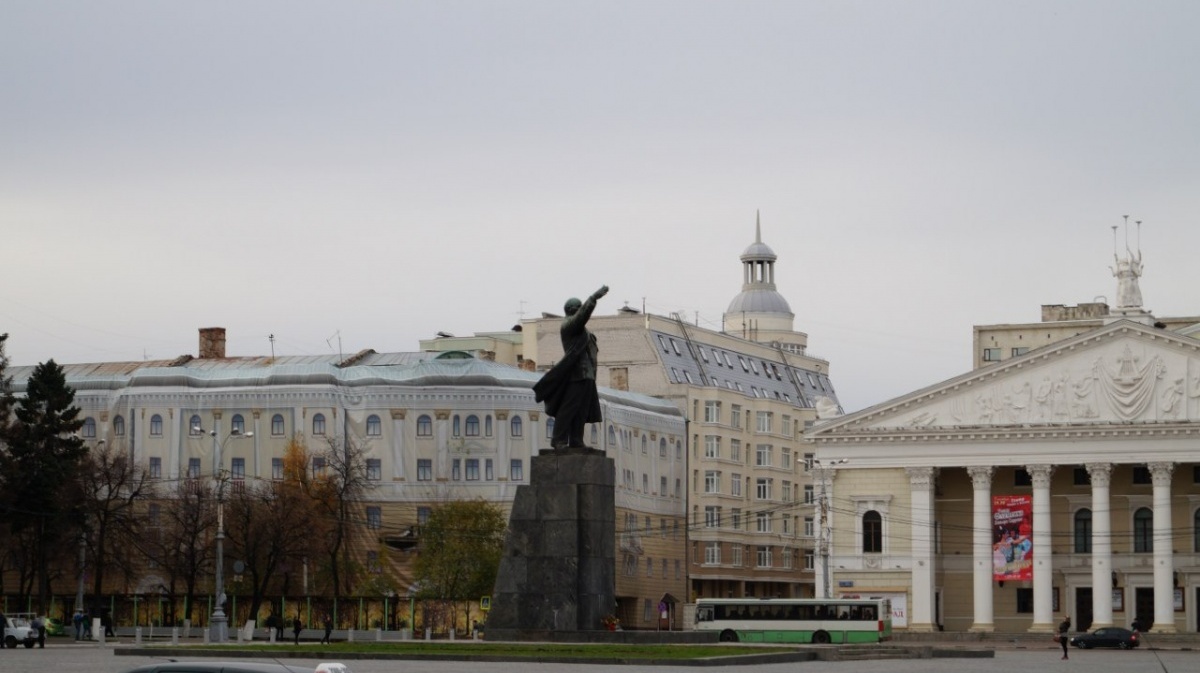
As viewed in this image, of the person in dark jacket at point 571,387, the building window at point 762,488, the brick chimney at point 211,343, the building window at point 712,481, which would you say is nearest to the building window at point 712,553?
the building window at point 712,481

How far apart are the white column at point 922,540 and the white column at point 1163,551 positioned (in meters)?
9.60

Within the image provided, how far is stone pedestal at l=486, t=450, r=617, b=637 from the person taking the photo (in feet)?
130

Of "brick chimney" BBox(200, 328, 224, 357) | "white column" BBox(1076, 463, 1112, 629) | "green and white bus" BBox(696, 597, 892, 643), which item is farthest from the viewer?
"brick chimney" BBox(200, 328, 224, 357)

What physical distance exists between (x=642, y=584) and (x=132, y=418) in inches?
976

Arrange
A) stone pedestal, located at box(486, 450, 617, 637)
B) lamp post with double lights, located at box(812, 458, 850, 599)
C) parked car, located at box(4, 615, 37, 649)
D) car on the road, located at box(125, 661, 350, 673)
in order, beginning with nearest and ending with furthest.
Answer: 1. car on the road, located at box(125, 661, 350, 673)
2. stone pedestal, located at box(486, 450, 617, 637)
3. parked car, located at box(4, 615, 37, 649)
4. lamp post with double lights, located at box(812, 458, 850, 599)

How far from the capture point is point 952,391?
316 ft

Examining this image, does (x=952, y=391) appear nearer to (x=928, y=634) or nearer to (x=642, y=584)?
(x=928, y=634)

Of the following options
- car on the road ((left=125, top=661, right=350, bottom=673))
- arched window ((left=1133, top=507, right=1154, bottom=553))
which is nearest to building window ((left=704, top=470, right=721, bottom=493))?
arched window ((left=1133, top=507, right=1154, bottom=553))

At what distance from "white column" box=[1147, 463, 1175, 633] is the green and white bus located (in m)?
16.7

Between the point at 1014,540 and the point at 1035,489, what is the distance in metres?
2.40

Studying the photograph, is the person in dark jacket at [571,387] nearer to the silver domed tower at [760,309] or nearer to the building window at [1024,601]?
the building window at [1024,601]

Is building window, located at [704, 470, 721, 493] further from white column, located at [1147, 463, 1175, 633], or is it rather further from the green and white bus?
the green and white bus

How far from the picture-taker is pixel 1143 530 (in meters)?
97.2

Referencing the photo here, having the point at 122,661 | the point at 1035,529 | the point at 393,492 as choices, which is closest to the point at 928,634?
the point at 1035,529
